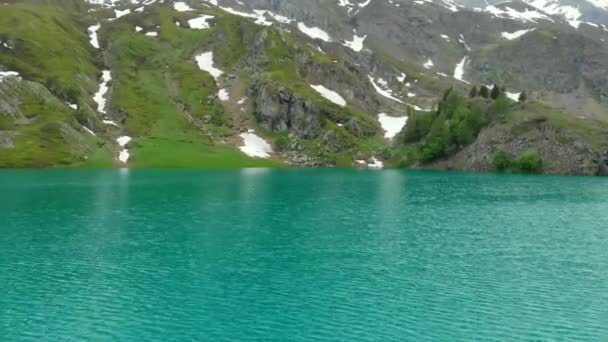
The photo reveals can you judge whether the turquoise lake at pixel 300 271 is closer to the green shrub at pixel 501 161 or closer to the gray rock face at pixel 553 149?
the gray rock face at pixel 553 149

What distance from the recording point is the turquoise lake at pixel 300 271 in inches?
1246

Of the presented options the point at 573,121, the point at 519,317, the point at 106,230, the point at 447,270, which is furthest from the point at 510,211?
the point at 573,121

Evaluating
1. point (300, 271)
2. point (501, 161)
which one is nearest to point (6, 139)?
point (300, 271)

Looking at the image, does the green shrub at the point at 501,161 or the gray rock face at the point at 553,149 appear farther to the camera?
the green shrub at the point at 501,161

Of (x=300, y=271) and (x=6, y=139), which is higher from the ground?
(x=6, y=139)

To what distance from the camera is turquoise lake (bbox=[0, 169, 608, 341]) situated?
31.7 metres

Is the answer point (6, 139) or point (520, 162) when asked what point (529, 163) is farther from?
point (6, 139)

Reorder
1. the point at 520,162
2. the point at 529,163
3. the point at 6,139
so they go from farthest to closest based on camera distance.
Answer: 1. the point at 6,139
2. the point at 520,162
3. the point at 529,163

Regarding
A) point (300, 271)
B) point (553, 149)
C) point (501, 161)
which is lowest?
point (300, 271)

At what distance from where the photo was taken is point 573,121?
198 meters

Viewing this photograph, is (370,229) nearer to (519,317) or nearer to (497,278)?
(497,278)

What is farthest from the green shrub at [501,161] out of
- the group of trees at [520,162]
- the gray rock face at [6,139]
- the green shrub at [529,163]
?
the gray rock face at [6,139]

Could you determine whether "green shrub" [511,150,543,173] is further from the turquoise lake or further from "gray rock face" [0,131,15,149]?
"gray rock face" [0,131,15,149]

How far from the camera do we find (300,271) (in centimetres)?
4484
